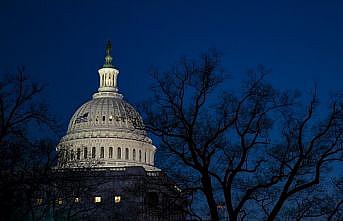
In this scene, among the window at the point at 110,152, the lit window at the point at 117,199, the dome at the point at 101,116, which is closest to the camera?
the lit window at the point at 117,199

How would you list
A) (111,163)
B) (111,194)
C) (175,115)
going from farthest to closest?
1. (111,163)
2. (111,194)
3. (175,115)

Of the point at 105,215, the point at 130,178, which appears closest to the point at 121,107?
the point at 130,178

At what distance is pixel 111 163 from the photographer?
461ft

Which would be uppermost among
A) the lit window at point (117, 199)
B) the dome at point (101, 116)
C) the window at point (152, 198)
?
the dome at point (101, 116)

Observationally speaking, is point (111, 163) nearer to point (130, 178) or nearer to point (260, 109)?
point (130, 178)

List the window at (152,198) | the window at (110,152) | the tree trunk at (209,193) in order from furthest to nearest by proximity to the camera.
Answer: the window at (110,152) < the window at (152,198) < the tree trunk at (209,193)

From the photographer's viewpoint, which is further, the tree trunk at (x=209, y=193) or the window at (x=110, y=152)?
the window at (x=110, y=152)

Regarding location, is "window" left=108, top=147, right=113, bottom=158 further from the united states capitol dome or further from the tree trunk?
the tree trunk

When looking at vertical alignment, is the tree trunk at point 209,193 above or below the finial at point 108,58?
below

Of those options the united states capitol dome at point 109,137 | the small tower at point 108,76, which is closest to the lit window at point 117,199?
the united states capitol dome at point 109,137

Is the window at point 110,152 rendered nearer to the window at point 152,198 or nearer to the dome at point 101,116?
the dome at point 101,116

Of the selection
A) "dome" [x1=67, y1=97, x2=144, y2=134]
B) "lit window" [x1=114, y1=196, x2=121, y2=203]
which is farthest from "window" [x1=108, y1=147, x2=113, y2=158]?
"lit window" [x1=114, y1=196, x2=121, y2=203]

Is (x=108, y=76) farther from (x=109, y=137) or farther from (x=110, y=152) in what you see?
(x=110, y=152)

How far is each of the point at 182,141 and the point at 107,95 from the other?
115191 millimetres
